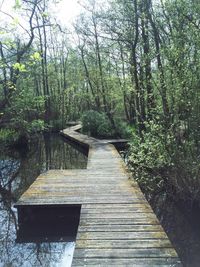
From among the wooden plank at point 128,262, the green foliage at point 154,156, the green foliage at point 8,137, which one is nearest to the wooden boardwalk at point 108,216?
the wooden plank at point 128,262

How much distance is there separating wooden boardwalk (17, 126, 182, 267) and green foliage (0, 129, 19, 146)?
23.6 ft

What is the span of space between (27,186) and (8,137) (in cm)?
726

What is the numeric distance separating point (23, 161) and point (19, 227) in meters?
7.88

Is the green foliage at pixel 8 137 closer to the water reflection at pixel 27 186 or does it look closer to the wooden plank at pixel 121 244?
the water reflection at pixel 27 186

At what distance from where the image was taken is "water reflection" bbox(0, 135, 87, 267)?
5316 mm

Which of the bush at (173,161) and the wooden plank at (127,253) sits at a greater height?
the bush at (173,161)

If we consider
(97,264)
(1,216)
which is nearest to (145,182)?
(1,216)

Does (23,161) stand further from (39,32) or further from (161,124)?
(39,32)

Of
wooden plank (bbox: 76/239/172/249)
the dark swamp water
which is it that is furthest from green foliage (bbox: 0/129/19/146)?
wooden plank (bbox: 76/239/172/249)

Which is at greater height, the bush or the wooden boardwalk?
the bush

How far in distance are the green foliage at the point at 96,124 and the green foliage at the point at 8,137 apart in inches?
171

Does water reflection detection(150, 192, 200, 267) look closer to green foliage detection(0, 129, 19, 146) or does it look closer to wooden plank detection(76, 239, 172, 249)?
wooden plank detection(76, 239, 172, 249)

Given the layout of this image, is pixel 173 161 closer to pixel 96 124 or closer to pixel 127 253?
pixel 127 253

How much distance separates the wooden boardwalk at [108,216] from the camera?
4.04 metres
